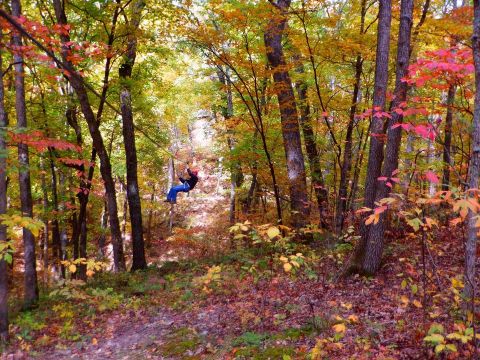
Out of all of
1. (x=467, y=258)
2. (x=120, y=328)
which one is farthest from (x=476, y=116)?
(x=120, y=328)

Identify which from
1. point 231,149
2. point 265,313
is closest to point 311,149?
point 231,149

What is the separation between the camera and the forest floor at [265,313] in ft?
14.4

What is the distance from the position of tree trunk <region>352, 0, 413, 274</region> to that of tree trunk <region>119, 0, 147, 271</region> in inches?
286

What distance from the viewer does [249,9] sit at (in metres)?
8.38

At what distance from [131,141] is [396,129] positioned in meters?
8.49

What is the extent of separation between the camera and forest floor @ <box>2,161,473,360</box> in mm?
4387

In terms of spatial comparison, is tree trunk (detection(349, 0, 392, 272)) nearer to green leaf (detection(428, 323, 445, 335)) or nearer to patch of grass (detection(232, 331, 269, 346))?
patch of grass (detection(232, 331, 269, 346))

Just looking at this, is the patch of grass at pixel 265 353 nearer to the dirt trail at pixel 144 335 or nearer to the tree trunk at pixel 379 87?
the dirt trail at pixel 144 335

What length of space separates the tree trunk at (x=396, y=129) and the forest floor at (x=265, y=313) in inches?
20.8

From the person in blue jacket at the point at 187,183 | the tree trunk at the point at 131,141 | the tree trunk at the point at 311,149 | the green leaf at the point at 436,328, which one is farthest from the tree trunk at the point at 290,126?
the green leaf at the point at 436,328

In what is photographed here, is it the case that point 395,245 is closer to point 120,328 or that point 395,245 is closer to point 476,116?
point 476,116

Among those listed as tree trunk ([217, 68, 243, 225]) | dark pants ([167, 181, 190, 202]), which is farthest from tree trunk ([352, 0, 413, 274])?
dark pants ([167, 181, 190, 202])

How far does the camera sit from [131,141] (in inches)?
476

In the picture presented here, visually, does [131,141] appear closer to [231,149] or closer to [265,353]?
[231,149]
